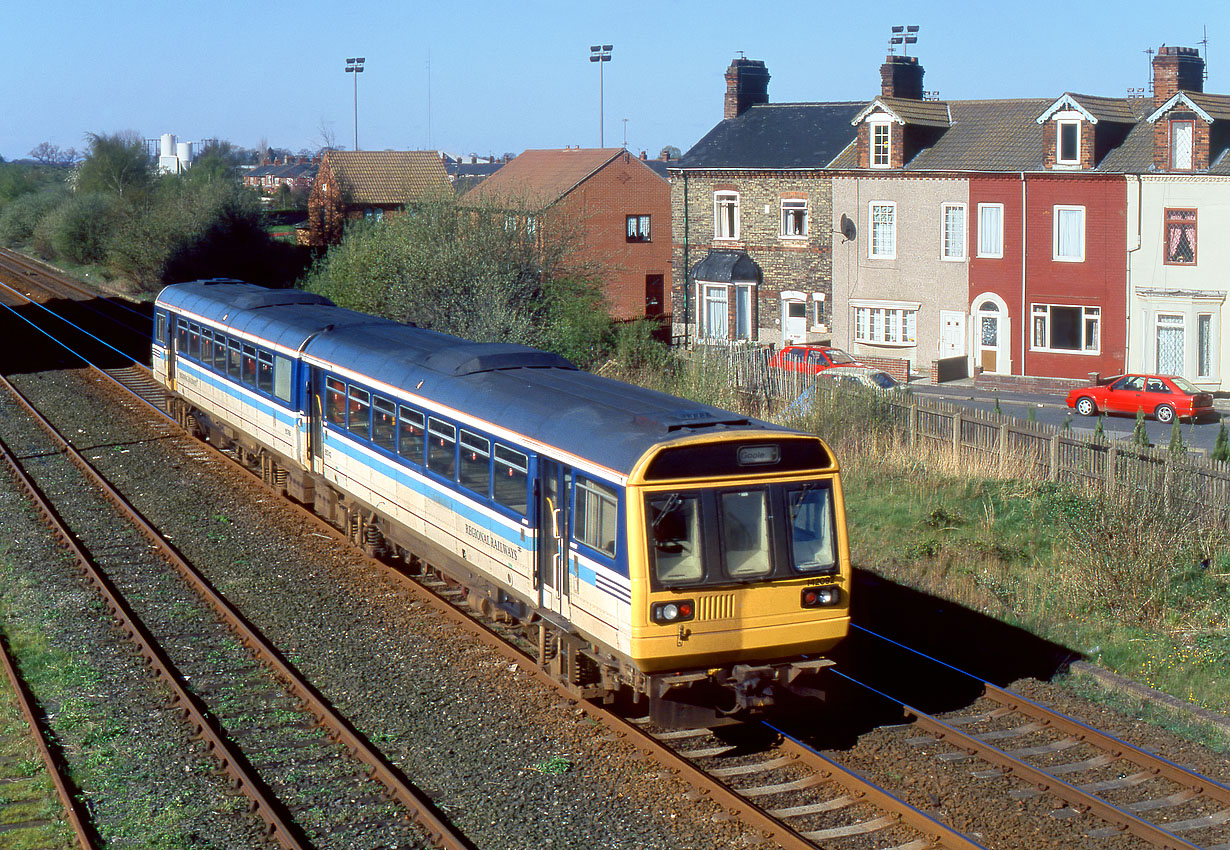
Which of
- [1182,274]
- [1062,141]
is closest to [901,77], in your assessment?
[1062,141]

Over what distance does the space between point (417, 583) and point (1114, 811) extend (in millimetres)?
8070

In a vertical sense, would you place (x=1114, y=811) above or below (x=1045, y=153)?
below

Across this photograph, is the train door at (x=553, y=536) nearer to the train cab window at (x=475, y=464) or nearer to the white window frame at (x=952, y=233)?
the train cab window at (x=475, y=464)

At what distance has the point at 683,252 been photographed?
146ft

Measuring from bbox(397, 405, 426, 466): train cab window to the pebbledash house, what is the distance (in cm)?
2553

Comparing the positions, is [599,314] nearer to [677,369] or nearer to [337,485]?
[677,369]

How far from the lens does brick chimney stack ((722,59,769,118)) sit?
44969 mm

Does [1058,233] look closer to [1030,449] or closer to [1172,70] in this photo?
[1172,70]

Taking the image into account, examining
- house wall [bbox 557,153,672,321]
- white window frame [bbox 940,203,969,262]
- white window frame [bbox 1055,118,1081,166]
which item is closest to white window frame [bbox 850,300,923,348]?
white window frame [bbox 940,203,969,262]

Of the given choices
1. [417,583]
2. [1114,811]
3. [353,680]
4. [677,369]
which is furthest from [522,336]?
[1114,811]

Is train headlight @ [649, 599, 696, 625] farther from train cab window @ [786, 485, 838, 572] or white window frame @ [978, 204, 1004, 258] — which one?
white window frame @ [978, 204, 1004, 258]

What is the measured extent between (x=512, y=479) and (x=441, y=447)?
70.5 inches

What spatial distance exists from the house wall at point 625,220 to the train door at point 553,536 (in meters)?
39.4

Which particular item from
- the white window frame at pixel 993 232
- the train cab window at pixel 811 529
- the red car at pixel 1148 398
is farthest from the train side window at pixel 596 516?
the white window frame at pixel 993 232
